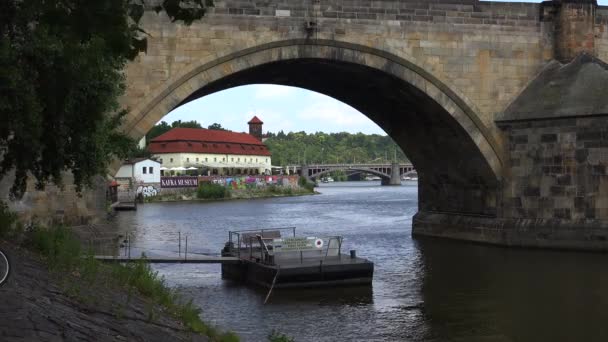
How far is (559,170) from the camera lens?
25.4 meters

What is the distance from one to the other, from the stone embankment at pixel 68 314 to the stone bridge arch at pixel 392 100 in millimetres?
12233

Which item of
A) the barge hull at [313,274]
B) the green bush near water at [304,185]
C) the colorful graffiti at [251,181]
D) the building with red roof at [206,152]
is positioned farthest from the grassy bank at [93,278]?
the green bush near water at [304,185]

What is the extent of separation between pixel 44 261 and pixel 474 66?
1943cm

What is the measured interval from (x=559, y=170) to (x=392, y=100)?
7746mm

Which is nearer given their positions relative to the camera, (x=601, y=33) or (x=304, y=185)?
(x=601, y=33)

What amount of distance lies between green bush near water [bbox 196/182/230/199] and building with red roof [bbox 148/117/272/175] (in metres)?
9.13

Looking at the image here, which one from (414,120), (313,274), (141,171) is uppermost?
(414,120)

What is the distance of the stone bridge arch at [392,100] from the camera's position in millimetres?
23406

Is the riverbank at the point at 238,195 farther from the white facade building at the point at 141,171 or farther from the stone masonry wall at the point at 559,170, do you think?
the stone masonry wall at the point at 559,170

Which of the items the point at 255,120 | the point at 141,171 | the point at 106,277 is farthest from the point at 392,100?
the point at 255,120

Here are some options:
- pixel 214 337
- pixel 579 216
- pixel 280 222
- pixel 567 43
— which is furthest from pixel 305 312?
pixel 280 222

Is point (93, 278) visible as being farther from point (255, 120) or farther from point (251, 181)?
point (255, 120)

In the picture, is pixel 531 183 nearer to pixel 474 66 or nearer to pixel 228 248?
pixel 474 66

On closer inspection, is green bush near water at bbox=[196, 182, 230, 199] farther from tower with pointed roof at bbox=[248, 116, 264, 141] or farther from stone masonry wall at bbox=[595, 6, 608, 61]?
stone masonry wall at bbox=[595, 6, 608, 61]
